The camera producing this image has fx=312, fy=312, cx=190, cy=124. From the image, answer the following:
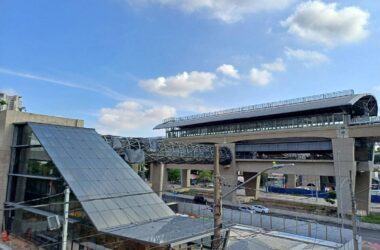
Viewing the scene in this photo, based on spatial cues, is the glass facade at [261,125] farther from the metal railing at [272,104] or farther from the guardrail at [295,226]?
the guardrail at [295,226]

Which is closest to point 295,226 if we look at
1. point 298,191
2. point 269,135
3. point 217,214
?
point 217,214

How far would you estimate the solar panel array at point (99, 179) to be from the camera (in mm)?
21531

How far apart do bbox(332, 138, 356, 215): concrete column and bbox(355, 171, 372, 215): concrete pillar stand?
15.5 ft

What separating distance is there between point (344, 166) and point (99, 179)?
38.3m

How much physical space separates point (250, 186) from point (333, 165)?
22.4 m

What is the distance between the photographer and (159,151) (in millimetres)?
52781

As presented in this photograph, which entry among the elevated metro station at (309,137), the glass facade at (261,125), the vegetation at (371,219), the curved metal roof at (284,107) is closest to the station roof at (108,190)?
the elevated metro station at (309,137)

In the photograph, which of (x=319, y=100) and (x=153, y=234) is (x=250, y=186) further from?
(x=153, y=234)

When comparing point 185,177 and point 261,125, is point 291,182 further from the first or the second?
point 261,125

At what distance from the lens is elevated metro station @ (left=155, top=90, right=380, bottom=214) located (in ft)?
156

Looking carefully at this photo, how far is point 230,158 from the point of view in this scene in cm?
6391

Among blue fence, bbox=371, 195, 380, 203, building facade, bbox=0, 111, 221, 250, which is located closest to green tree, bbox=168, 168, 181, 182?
blue fence, bbox=371, 195, 380, 203

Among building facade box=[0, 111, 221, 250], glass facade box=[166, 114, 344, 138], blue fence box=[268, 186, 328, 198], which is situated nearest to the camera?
building facade box=[0, 111, 221, 250]

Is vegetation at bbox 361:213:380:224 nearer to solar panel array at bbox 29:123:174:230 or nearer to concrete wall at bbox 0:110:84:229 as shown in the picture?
solar panel array at bbox 29:123:174:230
